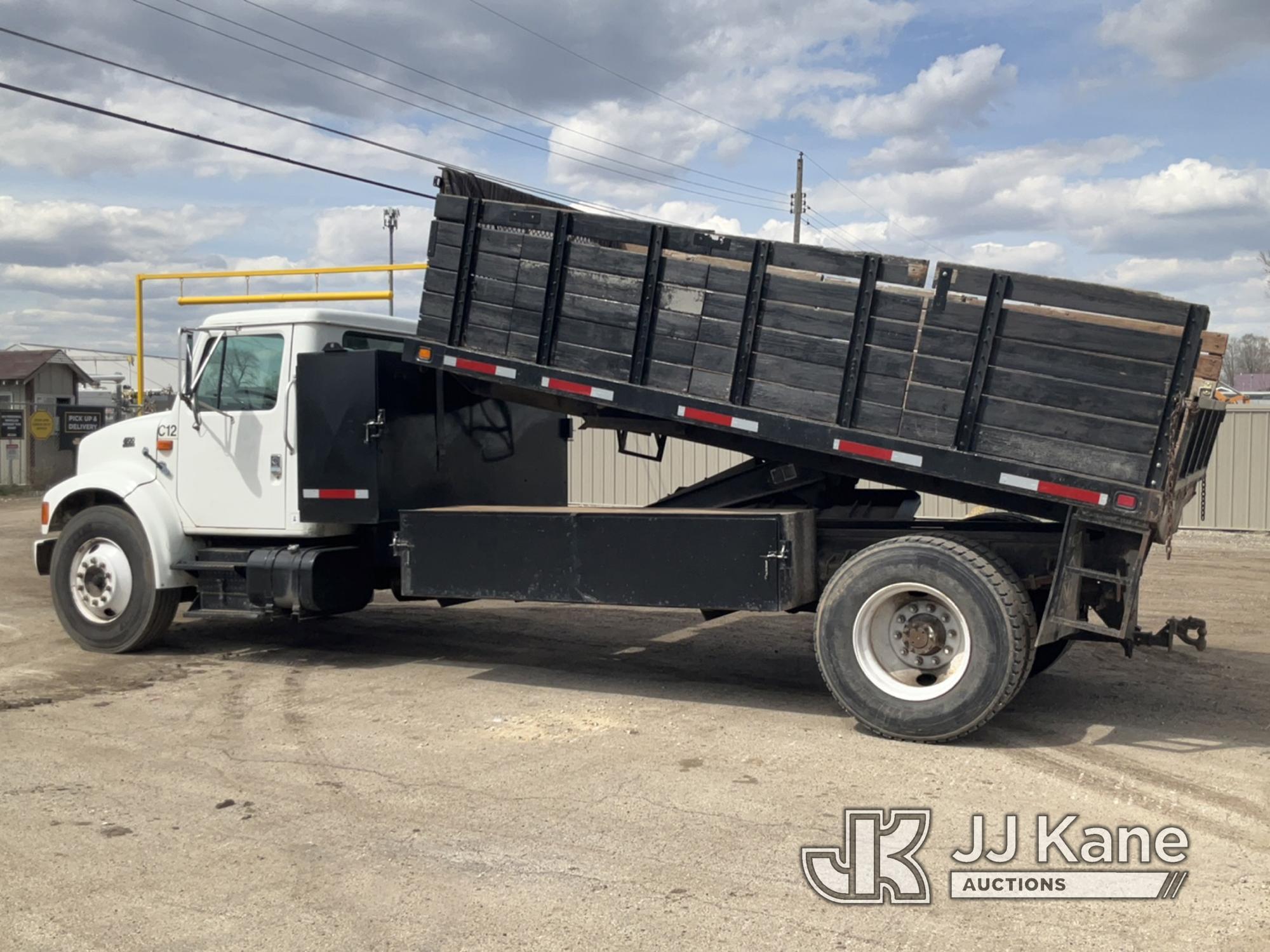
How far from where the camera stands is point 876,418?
21.8 feet

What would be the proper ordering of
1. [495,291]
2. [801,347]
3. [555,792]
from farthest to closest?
[495,291] < [801,347] < [555,792]

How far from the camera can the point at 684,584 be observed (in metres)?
7.17

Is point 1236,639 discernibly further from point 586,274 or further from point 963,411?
point 586,274


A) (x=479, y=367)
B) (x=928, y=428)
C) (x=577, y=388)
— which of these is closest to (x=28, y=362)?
(x=479, y=367)

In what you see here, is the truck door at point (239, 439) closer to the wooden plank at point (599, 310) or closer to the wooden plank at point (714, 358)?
the wooden plank at point (599, 310)

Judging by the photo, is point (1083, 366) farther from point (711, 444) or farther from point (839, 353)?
point (711, 444)

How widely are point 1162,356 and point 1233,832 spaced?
2.32 metres

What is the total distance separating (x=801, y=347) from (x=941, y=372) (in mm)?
818

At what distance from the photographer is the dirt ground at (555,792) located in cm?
421

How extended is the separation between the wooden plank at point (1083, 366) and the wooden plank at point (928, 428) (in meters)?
0.42

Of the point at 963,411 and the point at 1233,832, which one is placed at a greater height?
the point at 963,411

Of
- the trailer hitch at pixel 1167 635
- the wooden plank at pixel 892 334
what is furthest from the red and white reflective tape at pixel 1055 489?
the trailer hitch at pixel 1167 635

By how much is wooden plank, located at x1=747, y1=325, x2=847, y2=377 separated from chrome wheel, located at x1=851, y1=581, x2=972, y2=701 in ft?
4.40

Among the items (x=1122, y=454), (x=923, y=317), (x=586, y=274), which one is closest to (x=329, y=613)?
(x=586, y=274)
